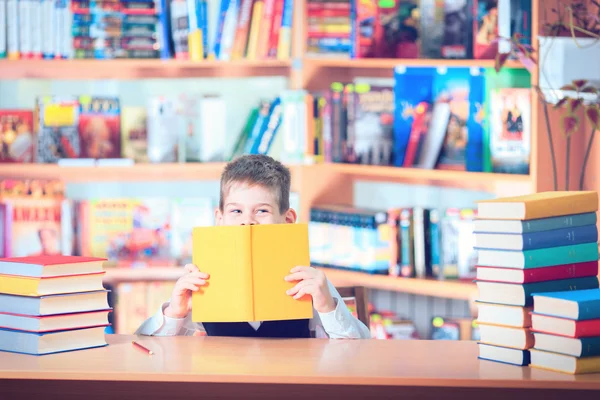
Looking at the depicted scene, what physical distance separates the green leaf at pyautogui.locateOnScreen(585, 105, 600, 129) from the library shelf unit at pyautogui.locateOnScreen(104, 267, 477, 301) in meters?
0.92

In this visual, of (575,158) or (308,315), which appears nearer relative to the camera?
(308,315)

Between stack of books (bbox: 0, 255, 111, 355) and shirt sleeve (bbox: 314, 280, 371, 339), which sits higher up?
stack of books (bbox: 0, 255, 111, 355)

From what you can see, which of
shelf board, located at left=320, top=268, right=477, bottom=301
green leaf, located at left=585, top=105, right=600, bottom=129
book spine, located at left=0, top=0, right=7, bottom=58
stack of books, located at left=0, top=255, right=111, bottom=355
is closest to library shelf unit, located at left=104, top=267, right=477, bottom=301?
shelf board, located at left=320, top=268, right=477, bottom=301

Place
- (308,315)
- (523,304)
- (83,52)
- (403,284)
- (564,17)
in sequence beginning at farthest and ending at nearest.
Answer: (83,52), (403,284), (564,17), (308,315), (523,304)

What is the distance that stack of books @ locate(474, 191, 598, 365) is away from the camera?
1.93 metres

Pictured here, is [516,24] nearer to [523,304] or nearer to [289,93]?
[289,93]

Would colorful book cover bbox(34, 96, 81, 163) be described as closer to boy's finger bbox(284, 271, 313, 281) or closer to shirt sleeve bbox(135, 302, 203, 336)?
shirt sleeve bbox(135, 302, 203, 336)

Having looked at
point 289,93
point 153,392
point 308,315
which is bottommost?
A: point 153,392

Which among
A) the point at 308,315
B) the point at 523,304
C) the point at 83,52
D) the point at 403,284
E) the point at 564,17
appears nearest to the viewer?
the point at 523,304

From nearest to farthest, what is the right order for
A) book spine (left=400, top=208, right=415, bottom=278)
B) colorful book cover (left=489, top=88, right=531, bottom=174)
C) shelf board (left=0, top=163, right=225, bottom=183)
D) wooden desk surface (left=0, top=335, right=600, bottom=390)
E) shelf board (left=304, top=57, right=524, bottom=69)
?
wooden desk surface (left=0, top=335, right=600, bottom=390) < colorful book cover (left=489, top=88, right=531, bottom=174) < shelf board (left=304, top=57, right=524, bottom=69) < book spine (left=400, top=208, right=415, bottom=278) < shelf board (left=0, top=163, right=225, bottom=183)

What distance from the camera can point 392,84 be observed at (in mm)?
4223

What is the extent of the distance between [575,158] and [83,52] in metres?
2.08

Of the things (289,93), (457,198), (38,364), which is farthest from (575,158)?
(38,364)

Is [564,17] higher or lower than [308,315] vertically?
higher
